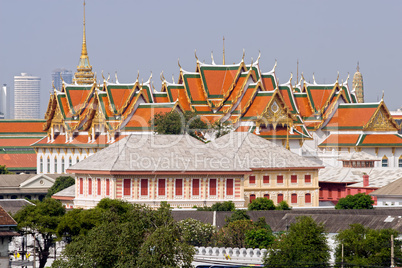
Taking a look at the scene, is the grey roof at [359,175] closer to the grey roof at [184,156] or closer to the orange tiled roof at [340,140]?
the grey roof at [184,156]

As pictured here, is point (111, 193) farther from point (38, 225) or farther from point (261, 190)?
point (38, 225)

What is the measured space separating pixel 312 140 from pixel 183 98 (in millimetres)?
10210

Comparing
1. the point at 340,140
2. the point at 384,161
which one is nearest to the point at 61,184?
the point at 340,140

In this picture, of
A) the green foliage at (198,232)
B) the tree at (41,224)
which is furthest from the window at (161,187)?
the tree at (41,224)

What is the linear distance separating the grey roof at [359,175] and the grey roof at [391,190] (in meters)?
4.67

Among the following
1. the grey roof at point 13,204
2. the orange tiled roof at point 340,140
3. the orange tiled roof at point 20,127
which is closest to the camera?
the grey roof at point 13,204

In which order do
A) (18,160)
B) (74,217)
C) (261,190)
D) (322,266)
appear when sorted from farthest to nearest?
1. (18,160)
2. (261,190)
3. (74,217)
4. (322,266)

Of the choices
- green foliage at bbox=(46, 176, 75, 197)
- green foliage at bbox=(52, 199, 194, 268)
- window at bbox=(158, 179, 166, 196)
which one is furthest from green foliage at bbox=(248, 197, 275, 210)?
green foliage at bbox=(46, 176, 75, 197)

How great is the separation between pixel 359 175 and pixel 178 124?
1235 cm

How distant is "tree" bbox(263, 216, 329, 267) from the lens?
50.8 m

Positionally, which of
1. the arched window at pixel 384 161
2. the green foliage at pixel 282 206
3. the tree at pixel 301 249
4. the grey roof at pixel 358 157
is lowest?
the tree at pixel 301 249

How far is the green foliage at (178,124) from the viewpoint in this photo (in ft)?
312

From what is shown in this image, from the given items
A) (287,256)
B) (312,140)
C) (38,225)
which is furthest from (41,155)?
(287,256)

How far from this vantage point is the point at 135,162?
245 feet
